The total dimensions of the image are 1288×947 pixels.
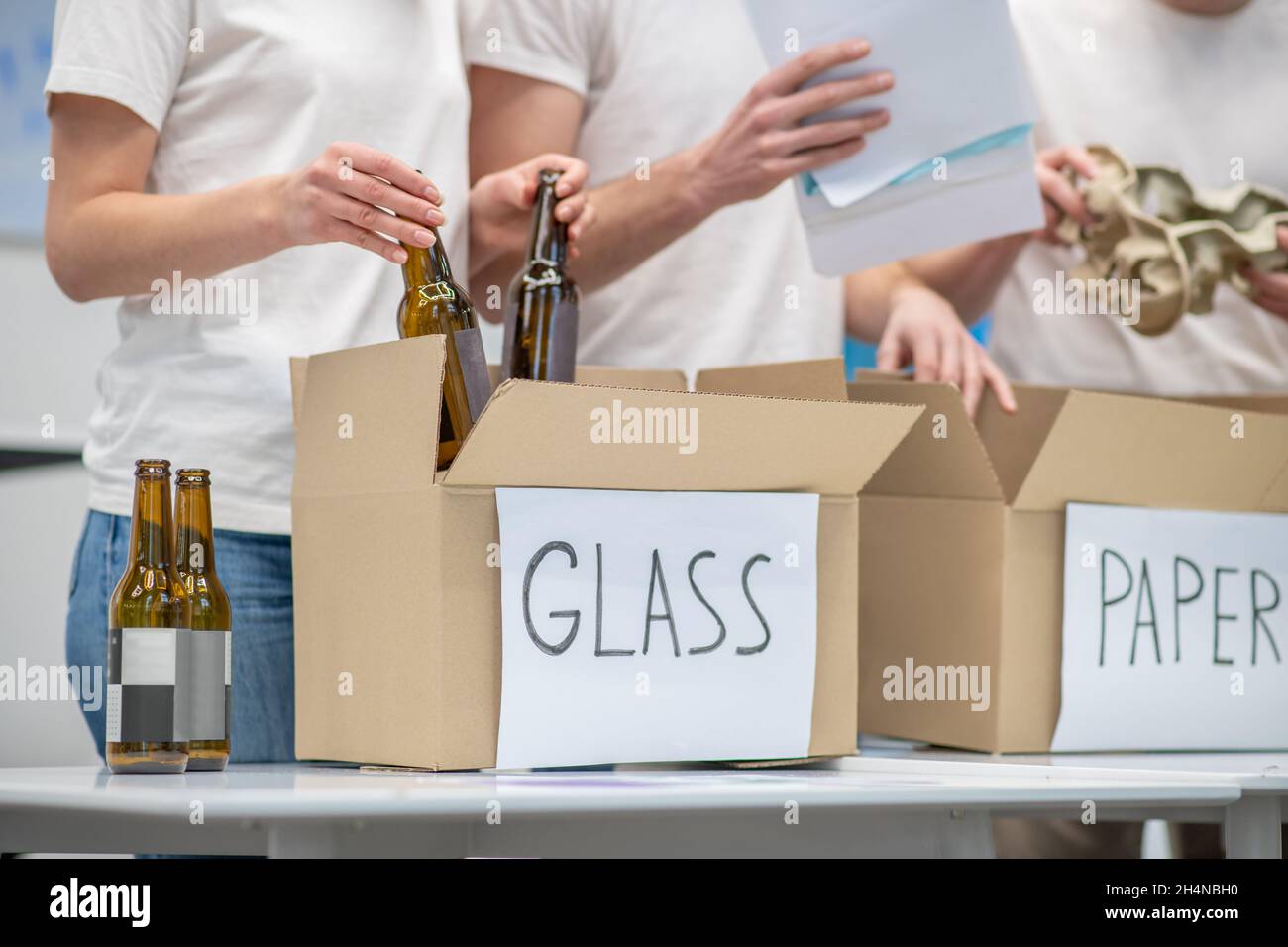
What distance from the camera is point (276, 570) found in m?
1.19

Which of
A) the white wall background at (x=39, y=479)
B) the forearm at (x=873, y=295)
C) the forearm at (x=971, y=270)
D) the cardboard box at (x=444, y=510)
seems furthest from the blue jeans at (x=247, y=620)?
the white wall background at (x=39, y=479)

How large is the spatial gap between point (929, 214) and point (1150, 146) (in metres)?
0.63

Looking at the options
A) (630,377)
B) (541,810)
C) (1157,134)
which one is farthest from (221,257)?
(1157,134)

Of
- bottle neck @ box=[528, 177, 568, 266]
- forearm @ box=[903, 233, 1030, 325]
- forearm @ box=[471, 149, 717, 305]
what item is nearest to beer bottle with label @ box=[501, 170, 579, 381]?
bottle neck @ box=[528, 177, 568, 266]

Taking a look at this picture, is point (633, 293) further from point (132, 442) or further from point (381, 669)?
point (381, 669)

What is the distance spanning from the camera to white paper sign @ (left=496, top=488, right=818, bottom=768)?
93 cm

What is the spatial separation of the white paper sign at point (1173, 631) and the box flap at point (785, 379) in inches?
9.3

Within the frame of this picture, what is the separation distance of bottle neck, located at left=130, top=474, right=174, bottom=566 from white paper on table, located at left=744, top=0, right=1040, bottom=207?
685 millimetres

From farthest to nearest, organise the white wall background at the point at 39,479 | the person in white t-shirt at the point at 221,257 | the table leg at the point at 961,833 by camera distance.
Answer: the white wall background at the point at 39,479
the person in white t-shirt at the point at 221,257
the table leg at the point at 961,833

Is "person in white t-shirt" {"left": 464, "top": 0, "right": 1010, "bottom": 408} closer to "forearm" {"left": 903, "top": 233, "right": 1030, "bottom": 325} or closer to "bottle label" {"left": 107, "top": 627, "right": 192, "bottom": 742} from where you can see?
"forearm" {"left": 903, "top": 233, "right": 1030, "bottom": 325}

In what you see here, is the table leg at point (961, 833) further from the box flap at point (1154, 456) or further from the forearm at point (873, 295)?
the forearm at point (873, 295)

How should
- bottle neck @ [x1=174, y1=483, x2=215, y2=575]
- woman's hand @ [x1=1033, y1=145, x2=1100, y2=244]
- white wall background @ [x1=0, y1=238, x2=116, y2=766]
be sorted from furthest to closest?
white wall background @ [x1=0, y1=238, x2=116, y2=766] < woman's hand @ [x1=1033, y1=145, x2=1100, y2=244] < bottle neck @ [x1=174, y1=483, x2=215, y2=575]

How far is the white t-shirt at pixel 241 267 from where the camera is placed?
3.82 ft

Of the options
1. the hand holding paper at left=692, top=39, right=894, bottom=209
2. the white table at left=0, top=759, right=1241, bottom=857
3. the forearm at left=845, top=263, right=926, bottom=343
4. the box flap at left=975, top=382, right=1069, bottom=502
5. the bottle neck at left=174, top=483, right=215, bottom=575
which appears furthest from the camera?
the forearm at left=845, top=263, right=926, bottom=343
